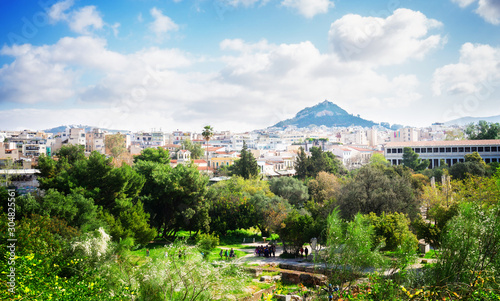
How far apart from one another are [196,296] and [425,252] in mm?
16585

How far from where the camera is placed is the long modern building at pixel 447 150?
194ft

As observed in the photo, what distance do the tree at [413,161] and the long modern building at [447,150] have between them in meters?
5.26

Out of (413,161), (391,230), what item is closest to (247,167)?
(391,230)

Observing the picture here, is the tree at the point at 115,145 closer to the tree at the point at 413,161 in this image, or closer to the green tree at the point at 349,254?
the tree at the point at 413,161

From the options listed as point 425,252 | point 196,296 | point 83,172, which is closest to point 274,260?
point 425,252

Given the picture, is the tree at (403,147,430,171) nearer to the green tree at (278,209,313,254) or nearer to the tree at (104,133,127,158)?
the green tree at (278,209,313,254)

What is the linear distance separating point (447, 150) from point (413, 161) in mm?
9211

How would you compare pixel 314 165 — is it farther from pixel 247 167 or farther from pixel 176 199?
pixel 176 199

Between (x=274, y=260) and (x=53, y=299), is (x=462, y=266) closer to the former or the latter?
(x=53, y=299)

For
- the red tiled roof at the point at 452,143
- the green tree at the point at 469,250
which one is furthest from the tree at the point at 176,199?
the red tiled roof at the point at 452,143

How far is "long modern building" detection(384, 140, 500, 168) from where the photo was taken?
194 ft

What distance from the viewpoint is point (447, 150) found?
63062mm

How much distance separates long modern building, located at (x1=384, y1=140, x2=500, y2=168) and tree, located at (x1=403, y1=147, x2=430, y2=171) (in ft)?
17.3

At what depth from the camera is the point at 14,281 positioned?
7.42 meters
